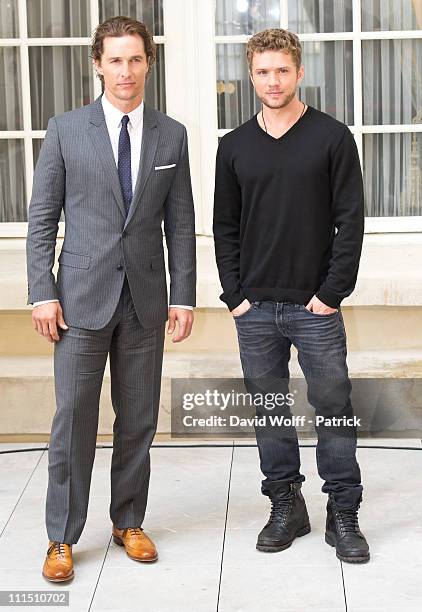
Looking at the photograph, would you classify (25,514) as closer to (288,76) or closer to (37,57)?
(288,76)

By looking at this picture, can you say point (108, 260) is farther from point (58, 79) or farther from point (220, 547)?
point (58, 79)

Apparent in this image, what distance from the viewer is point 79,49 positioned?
5.15 metres

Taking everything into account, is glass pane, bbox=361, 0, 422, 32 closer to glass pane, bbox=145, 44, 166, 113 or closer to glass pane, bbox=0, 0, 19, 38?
glass pane, bbox=145, 44, 166, 113

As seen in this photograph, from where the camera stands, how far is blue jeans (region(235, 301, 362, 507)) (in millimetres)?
3346

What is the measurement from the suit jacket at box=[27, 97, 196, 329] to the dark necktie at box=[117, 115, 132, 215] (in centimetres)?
3

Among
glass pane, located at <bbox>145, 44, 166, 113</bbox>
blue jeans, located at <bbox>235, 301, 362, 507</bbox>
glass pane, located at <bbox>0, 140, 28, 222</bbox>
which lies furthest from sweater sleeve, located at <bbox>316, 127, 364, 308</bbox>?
glass pane, located at <bbox>0, 140, 28, 222</bbox>

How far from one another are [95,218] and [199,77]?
2.09 meters

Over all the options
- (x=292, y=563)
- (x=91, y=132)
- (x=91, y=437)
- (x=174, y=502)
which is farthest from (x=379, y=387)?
(x=91, y=132)

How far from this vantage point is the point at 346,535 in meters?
3.43

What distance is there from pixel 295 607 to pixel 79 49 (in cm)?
302

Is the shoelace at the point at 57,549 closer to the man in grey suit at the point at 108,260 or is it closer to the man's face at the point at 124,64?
the man in grey suit at the point at 108,260

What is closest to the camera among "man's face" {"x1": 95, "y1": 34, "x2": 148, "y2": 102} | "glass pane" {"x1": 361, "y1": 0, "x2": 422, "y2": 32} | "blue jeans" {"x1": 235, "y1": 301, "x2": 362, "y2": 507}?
"man's face" {"x1": 95, "y1": 34, "x2": 148, "y2": 102}

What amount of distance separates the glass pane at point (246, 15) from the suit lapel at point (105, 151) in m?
2.06

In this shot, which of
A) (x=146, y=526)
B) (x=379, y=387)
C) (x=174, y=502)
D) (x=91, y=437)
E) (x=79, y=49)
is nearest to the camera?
(x=91, y=437)
